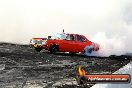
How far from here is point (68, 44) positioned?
20594mm

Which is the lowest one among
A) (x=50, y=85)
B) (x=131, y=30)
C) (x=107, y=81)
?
(x=50, y=85)

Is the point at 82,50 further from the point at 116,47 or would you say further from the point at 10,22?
the point at 10,22

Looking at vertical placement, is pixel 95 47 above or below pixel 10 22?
below

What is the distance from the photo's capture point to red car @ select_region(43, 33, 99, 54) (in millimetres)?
20111

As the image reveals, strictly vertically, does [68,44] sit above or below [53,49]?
above

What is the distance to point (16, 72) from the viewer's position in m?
11.7

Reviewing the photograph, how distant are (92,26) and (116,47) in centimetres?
1786

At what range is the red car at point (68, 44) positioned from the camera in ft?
66.0

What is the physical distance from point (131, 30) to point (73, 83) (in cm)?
2536

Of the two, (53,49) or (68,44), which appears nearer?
(53,49)

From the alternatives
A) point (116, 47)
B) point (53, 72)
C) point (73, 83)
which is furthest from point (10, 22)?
point (73, 83)

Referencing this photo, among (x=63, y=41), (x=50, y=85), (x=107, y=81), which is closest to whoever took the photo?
(x=107, y=81)

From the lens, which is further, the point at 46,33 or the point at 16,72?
the point at 46,33

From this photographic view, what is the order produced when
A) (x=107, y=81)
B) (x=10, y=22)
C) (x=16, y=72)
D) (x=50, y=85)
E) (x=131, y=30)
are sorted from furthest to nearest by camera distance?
(x=10, y=22) < (x=131, y=30) < (x=16, y=72) < (x=50, y=85) < (x=107, y=81)
